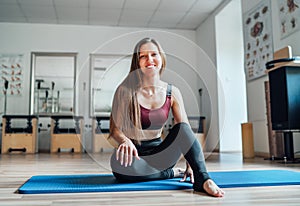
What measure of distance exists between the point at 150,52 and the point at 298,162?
1792 millimetres

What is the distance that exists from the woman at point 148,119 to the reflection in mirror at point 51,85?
3732 mm

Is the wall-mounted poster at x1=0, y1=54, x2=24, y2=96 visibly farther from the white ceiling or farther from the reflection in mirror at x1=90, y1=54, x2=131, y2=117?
the reflection in mirror at x1=90, y1=54, x2=131, y2=117

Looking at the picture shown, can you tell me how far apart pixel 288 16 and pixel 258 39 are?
0.59m

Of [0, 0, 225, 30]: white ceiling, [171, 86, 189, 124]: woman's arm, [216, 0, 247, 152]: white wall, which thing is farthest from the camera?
[216, 0, 247, 152]: white wall

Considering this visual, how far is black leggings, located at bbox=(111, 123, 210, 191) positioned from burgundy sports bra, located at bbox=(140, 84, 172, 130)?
9 centimetres

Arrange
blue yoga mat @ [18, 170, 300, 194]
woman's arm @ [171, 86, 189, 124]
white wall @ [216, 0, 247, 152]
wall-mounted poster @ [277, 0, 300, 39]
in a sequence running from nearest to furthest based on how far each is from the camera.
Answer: blue yoga mat @ [18, 170, 300, 194]
woman's arm @ [171, 86, 189, 124]
wall-mounted poster @ [277, 0, 300, 39]
white wall @ [216, 0, 247, 152]

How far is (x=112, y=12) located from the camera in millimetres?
4625

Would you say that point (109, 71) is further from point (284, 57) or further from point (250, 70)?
point (250, 70)

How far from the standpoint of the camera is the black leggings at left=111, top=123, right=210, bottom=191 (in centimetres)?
125

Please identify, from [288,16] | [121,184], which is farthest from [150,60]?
[288,16]

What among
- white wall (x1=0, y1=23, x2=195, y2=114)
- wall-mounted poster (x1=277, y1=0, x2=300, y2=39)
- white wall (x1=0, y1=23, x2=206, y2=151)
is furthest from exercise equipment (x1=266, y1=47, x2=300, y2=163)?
white wall (x1=0, y1=23, x2=195, y2=114)

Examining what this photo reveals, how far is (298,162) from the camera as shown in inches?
98.7

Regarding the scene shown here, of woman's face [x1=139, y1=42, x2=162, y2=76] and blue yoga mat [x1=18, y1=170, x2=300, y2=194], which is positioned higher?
woman's face [x1=139, y1=42, x2=162, y2=76]

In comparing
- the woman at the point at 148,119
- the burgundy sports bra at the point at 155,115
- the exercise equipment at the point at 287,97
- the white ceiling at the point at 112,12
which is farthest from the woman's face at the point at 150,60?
the white ceiling at the point at 112,12
